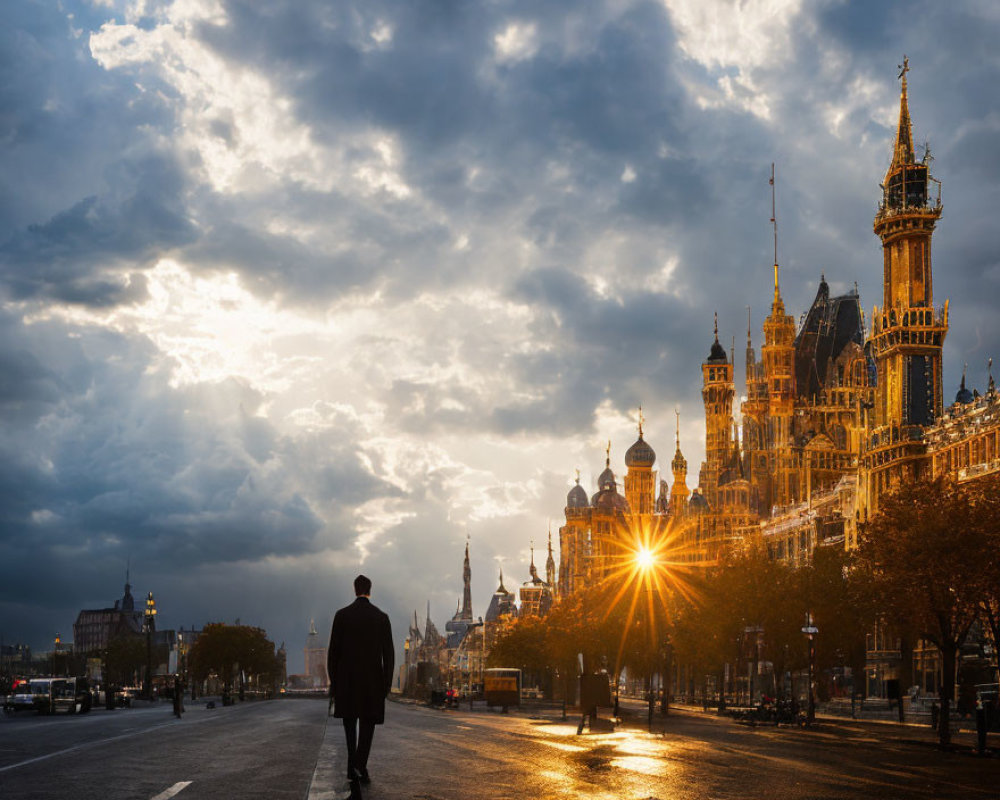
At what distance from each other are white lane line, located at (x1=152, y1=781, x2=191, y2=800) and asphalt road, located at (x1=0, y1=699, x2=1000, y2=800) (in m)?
0.02

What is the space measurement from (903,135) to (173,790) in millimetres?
107769

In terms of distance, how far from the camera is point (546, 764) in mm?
24078

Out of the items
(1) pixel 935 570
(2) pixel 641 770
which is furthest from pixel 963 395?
(2) pixel 641 770

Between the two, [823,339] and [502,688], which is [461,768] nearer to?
[502,688]

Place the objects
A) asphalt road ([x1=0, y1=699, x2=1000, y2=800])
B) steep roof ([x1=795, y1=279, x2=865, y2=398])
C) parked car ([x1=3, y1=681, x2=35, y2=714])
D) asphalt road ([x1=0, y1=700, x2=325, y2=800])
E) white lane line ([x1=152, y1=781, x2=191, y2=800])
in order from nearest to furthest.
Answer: white lane line ([x1=152, y1=781, x2=191, y2=800]) < asphalt road ([x1=0, y1=700, x2=325, y2=800]) < asphalt road ([x1=0, y1=699, x2=1000, y2=800]) < parked car ([x1=3, y1=681, x2=35, y2=714]) < steep roof ([x1=795, y1=279, x2=865, y2=398])

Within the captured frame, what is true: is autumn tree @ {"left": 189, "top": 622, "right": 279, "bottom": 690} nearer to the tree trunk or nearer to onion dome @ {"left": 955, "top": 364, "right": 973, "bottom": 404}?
onion dome @ {"left": 955, "top": 364, "right": 973, "bottom": 404}

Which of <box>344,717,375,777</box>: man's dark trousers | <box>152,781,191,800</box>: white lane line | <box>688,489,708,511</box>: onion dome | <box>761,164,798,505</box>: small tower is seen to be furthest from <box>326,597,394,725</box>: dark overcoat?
<box>688,489,708,511</box>: onion dome

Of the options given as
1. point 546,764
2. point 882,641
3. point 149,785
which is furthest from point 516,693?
point 149,785

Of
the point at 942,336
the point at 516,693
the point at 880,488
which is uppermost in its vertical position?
the point at 942,336

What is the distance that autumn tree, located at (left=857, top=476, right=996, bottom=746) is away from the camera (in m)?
48.7

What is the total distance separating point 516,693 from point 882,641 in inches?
1269

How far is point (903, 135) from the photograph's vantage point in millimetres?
111562

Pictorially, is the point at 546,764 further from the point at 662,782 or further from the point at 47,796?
the point at 47,796

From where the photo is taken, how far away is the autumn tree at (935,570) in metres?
48.7
